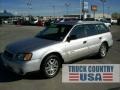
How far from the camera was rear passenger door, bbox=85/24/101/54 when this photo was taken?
8406mm

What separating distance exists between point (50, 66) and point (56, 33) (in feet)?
5.01

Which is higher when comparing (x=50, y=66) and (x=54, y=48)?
(x=54, y=48)

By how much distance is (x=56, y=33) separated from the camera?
804cm

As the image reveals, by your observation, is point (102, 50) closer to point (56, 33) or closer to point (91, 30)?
point (91, 30)

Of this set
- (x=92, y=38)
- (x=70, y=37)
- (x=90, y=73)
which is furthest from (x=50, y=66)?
(x=92, y=38)

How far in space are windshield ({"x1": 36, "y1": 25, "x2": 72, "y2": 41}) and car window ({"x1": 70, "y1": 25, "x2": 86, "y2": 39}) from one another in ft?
0.61

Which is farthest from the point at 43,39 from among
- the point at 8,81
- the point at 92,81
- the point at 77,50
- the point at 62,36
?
the point at 92,81

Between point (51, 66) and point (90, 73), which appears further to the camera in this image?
point (51, 66)

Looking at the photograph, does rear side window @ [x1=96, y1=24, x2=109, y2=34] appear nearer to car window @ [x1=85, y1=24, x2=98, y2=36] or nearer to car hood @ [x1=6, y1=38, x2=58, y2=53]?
car window @ [x1=85, y1=24, x2=98, y2=36]

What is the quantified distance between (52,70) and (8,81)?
4.25ft

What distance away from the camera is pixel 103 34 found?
30.6ft

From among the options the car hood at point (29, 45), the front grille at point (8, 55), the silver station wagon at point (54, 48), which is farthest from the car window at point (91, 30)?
the front grille at point (8, 55)

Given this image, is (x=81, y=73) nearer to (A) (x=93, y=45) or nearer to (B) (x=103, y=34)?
(A) (x=93, y=45)

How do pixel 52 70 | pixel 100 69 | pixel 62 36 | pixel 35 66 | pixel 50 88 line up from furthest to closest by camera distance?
pixel 62 36 → pixel 52 70 → pixel 35 66 → pixel 50 88 → pixel 100 69
